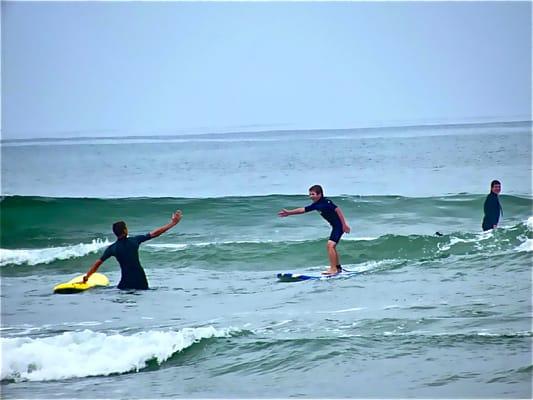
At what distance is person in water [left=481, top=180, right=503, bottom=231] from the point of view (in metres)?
14.6

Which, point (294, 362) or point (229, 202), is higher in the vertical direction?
point (229, 202)

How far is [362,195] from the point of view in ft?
84.5

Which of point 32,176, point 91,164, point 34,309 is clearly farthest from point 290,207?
point 91,164

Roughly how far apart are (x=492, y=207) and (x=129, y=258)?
6.44 meters

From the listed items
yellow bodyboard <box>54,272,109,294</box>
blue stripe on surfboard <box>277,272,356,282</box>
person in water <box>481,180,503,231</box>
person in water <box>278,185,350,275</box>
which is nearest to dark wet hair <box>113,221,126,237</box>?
yellow bodyboard <box>54,272,109,294</box>

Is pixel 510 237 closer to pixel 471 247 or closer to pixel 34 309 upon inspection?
pixel 471 247

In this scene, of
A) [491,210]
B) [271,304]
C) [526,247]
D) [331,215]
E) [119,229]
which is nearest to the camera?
[271,304]

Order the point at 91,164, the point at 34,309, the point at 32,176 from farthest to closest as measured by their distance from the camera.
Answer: the point at 91,164 → the point at 32,176 → the point at 34,309

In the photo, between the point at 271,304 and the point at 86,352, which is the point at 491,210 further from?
the point at 86,352

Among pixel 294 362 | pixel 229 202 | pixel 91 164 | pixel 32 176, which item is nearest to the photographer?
pixel 294 362

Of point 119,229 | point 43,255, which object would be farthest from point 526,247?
point 43,255

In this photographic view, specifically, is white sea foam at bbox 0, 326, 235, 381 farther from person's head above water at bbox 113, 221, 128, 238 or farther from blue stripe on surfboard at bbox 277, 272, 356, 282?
blue stripe on surfboard at bbox 277, 272, 356, 282

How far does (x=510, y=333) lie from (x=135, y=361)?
356 centimetres

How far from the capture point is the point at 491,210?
50.5ft
